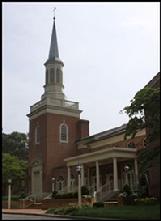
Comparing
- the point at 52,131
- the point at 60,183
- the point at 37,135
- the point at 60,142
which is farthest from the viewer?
the point at 37,135

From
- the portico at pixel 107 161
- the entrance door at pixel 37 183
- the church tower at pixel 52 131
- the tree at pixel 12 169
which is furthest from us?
the tree at pixel 12 169

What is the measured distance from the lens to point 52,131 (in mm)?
49312

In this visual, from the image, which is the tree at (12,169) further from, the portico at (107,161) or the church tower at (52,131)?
the portico at (107,161)

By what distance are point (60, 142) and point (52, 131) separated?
1621mm

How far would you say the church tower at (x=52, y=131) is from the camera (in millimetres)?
47853

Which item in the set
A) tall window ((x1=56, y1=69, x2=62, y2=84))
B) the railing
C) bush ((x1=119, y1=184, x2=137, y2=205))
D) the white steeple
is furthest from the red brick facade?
bush ((x1=119, y1=184, x2=137, y2=205))

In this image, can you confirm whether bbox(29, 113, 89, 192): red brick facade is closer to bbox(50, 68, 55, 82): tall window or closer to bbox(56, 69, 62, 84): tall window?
bbox(56, 69, 62, 84): tall window

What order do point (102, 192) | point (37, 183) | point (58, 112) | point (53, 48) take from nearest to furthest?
1. point (102, 192)
2. point (37, 183)
3. point (58, 112)
4. point (53, 48)

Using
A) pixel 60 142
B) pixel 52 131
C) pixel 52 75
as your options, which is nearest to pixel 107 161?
pixel 60 142

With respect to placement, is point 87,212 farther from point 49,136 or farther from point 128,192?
point 49,136

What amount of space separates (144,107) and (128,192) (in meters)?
9.15

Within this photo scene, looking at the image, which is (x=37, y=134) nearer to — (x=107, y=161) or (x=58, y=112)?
(x=58, y=112)

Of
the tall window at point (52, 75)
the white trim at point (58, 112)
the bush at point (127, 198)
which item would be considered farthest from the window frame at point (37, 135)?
the bush at point (127, 198)

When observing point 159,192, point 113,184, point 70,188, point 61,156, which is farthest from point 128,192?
point 61,156
